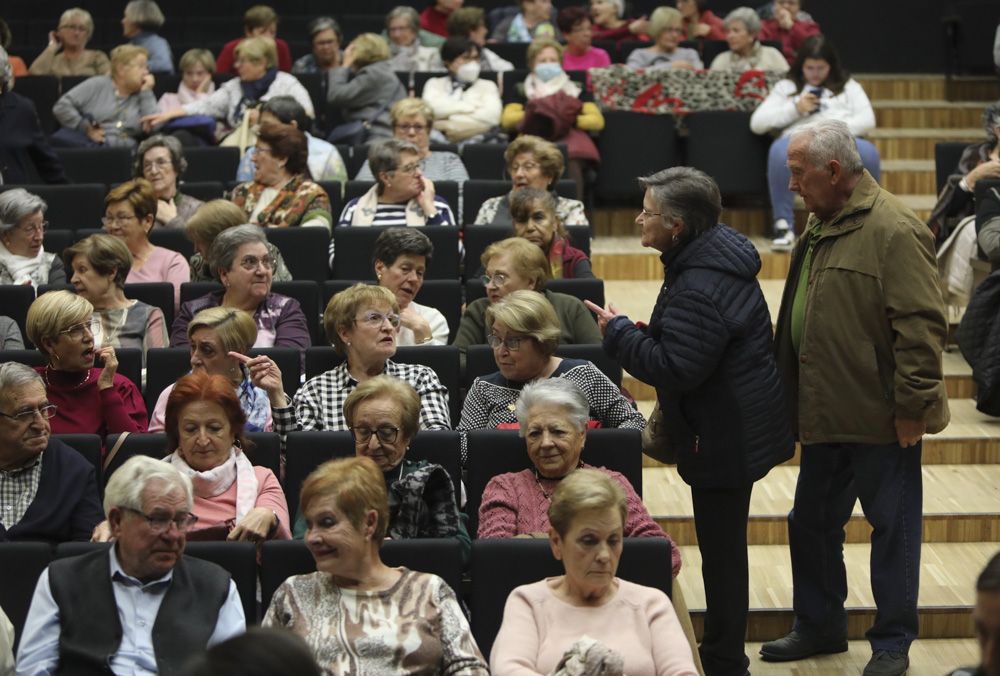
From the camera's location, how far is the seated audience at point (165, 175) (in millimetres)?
5320

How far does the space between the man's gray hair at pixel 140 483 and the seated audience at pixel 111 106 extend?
166 inches

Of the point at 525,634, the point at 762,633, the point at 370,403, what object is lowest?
the point at 762,633

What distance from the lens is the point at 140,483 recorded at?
8.84 ft

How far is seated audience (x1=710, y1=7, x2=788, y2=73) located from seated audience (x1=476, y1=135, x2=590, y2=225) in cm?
211

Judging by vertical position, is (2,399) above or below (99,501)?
above

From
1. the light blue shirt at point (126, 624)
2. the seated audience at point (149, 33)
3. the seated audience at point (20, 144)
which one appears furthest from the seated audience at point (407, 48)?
the light blue shirt at point (126, 624)

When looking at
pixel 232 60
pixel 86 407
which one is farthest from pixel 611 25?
pixel 86 407

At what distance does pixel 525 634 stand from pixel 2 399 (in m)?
1.31

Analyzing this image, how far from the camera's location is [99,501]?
3268 mm

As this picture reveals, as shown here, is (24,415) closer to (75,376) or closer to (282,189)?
(75,376)

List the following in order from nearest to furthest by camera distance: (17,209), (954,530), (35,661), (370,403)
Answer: (35,661)
(370,403)
(954,530)
(17,209)

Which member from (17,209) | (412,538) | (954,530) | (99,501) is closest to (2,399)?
(99,501)

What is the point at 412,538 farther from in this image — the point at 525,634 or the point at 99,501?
the point at 99,501

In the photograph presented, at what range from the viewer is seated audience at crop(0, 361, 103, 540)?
3182 millimetres
